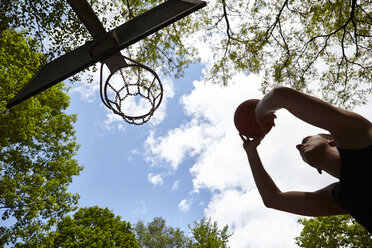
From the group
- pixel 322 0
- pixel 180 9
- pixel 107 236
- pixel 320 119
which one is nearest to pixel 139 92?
pixel 180 9

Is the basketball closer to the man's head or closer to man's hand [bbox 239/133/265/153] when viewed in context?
man's hand [bbox 239/133/265/153]

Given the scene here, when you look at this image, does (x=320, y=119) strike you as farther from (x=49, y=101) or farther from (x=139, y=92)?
(x=49, y=101)

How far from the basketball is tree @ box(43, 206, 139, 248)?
14.3 metres

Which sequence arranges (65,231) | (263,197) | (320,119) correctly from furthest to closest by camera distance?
(65,231), (263,197), (320,119)

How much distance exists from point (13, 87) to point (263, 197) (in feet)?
36.7

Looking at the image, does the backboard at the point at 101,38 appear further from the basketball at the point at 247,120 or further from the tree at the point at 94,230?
the tree at the point at 94,230

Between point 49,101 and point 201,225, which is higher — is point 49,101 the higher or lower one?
the higher one

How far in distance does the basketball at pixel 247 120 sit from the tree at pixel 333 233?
17.3 m

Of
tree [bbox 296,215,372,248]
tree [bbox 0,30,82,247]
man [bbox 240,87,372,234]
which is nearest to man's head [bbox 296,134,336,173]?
man [bbox 240,87,372,234]

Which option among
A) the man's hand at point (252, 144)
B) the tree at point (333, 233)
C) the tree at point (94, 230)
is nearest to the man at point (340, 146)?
the man's hand at point (252, 144)

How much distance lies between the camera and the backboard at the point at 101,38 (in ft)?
15.1

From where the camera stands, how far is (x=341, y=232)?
15.8 metres

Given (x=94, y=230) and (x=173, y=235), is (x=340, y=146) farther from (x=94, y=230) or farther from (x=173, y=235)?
(x=173, y=235)

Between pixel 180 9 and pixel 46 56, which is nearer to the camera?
pixel 180 9
